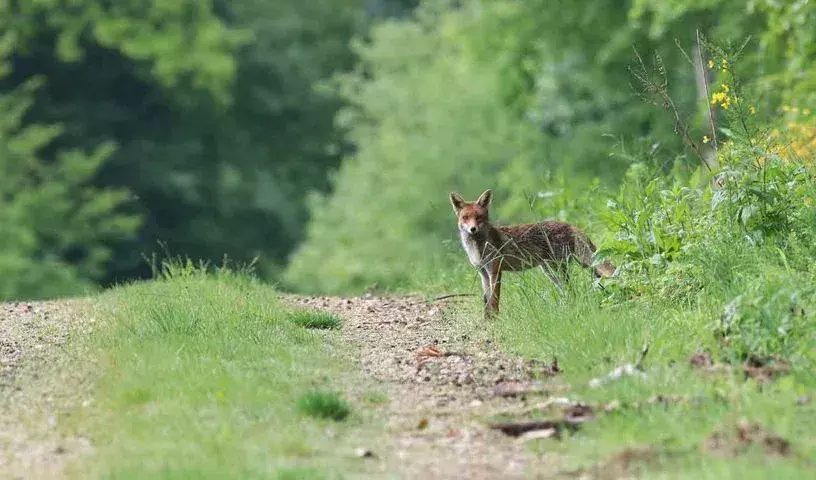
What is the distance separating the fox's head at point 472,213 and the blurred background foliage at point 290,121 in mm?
13035

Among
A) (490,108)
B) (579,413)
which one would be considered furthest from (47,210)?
(579,413)

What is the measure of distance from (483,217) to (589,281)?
73.3 inches

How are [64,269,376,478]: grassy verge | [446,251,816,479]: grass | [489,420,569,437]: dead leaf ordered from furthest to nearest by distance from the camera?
[489,420,569,437]: dead leaf → [64,269,376,478]: grassy verge → [446,251,816,479]: grass

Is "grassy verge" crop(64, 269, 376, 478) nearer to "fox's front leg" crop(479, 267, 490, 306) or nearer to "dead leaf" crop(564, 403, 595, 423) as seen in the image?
"dead leaf" crop(564, 403, 595, 423)

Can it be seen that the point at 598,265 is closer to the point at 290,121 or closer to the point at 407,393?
the point at 407,393

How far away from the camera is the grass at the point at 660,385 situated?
6066 mm

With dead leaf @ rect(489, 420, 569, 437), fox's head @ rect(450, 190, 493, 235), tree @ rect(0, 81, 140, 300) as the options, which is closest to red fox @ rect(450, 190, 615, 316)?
fox's head @ rect(450, 190, 493, 235)

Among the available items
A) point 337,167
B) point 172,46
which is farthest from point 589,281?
point 337,167

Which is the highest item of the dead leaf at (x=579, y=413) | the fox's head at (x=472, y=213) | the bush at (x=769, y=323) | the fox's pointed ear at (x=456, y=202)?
the fox's pointed ear at (x=456, y=202)

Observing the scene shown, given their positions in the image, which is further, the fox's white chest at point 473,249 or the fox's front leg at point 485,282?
the fox's white chest at point 473,249

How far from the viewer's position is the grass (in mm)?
6066

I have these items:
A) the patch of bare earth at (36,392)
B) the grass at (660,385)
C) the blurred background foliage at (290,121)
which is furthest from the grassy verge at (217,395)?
the blurred background foliage at (290,121)

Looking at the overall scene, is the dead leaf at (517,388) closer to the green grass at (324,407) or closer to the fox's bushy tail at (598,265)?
the green grass at (324,407)

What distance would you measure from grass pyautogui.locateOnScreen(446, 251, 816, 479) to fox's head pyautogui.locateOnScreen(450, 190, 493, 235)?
1.48 metres
